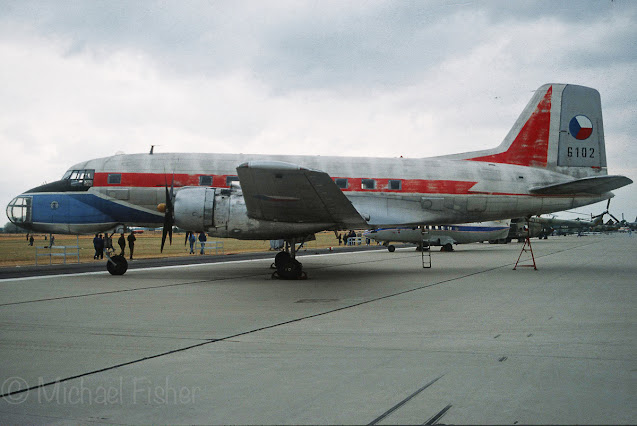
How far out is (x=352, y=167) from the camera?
58.1 feet

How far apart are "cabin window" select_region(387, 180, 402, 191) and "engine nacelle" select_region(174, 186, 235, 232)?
19.2ft

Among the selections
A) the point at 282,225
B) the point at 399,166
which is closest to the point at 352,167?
the point at 399,166

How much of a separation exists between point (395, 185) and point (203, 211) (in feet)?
23.1

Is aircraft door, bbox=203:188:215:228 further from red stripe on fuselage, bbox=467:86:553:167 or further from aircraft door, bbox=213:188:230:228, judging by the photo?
red stripe on fuselage, bbox=467:86:553:167

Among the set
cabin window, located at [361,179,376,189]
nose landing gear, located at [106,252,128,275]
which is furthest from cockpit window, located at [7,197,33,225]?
cabin window, located at [361,179,376,189]

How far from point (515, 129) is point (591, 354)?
51.1 ft

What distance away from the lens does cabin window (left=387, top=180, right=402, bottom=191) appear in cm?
1762

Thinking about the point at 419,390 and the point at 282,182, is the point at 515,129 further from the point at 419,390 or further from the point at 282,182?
the point at 419,390

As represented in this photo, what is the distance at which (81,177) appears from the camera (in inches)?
686

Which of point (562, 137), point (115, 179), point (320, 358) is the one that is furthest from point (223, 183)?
point (562, 137)

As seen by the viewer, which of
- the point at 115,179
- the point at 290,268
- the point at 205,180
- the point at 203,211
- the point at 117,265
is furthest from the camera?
the point at 117,265

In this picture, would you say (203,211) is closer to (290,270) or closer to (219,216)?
(219,216)

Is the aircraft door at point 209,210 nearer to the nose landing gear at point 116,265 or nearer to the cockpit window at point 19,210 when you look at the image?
the nose landing gear at point 116,265

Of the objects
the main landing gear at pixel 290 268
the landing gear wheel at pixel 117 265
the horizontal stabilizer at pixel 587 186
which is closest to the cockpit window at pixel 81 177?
the landing gear wheel at pixel 117 265
